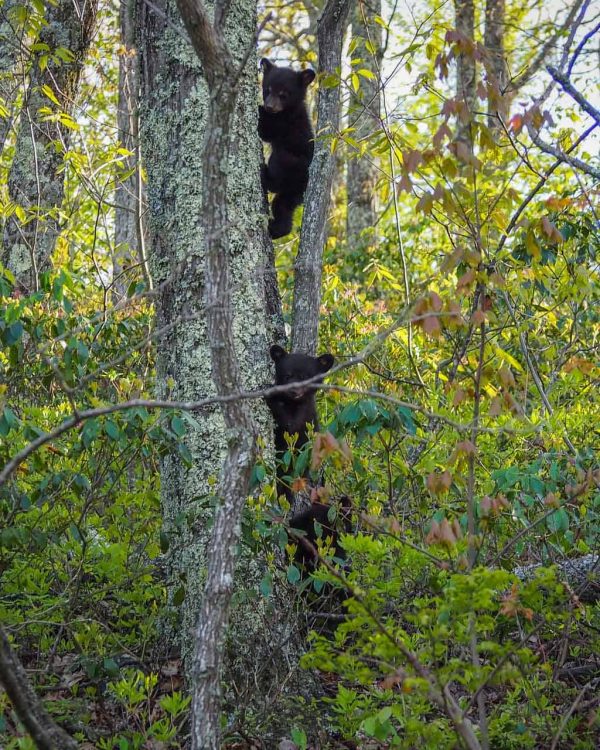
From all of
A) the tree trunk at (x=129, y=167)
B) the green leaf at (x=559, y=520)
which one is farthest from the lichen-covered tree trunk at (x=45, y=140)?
the green leaf at (x=559, y=520)

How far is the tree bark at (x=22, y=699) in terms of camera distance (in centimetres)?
239

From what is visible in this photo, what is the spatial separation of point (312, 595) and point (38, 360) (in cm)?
236

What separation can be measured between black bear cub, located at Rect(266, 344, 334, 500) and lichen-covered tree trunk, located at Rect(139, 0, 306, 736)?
0.60m

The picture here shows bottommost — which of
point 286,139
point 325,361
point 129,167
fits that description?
point 325,361

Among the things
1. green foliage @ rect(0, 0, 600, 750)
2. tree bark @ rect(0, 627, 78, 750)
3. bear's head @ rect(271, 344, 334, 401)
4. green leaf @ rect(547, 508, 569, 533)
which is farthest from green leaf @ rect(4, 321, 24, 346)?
green leaf @ rect(547, 508, 569, 533)

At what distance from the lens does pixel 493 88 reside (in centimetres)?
353

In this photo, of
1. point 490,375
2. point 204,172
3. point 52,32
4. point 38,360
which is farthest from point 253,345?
point 52,32

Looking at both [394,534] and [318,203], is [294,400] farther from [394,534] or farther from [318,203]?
[394,534]

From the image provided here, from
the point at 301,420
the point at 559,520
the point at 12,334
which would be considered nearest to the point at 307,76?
the point at 301,420

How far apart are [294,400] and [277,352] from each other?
0.87 m

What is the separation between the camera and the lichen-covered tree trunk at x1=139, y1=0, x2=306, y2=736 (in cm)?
394

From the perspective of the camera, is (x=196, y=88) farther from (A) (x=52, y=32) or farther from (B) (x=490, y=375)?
(A) (x=52, y=32)

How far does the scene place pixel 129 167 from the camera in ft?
28.2

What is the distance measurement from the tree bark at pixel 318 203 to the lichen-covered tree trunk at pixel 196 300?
0.60 metres
